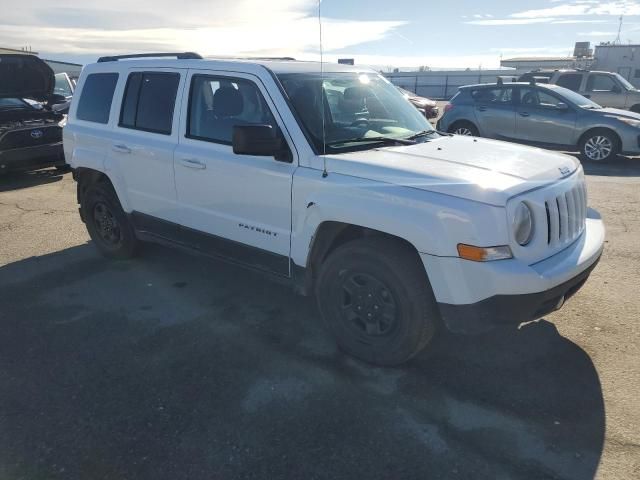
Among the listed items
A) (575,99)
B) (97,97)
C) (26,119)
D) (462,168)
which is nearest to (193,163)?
(97,97)

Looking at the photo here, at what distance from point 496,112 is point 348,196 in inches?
363

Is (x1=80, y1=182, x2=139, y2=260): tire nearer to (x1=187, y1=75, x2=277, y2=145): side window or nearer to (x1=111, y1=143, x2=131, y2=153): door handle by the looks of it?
(x1=111, y1=143, x2=131, y2=153): door handle

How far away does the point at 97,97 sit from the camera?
5.09 meters

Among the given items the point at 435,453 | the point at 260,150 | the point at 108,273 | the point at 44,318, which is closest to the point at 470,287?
the point at 435,453

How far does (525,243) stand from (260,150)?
1.74 meters

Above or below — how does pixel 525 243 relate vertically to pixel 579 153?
above

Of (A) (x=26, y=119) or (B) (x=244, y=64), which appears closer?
(B) (x=244, y=64)

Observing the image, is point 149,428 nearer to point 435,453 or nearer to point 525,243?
point 435,453

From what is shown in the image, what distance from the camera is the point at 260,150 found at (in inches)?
133

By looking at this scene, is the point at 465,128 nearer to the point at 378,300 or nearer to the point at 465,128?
the point at 465,128

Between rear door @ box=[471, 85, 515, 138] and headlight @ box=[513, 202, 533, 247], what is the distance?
356 inches

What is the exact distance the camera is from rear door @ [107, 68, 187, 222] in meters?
4.34

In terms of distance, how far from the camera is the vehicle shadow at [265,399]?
259 centimetres

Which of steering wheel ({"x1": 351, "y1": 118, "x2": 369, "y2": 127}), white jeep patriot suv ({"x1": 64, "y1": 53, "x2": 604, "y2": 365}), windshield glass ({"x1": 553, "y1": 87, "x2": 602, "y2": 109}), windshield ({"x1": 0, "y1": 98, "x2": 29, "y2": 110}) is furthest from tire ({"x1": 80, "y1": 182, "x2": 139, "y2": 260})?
windshield glass ({"x1": 553, "y1": 87, "x2": 602, "y2": 109})
